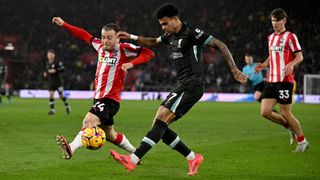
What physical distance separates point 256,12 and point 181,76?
38.9 meters

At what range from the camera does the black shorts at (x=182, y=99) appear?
23.6 feet

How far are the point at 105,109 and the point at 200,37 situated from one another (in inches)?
73.4

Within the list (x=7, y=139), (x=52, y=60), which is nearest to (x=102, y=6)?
(x=52, y=60)

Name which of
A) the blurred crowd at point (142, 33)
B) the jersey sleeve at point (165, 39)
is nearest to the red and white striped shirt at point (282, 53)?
the jersey sleeve at point (165, 39)

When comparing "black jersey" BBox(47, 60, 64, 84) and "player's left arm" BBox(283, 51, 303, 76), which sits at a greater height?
"player's left arm" BBox(283, 51, 303, 76)

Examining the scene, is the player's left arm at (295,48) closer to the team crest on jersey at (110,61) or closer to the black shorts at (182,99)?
the black shorts at (182,99)

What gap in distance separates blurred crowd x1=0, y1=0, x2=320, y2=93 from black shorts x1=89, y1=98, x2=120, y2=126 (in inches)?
1295

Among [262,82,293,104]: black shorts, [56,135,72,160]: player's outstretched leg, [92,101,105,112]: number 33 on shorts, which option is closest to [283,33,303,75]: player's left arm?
[262,82,293,104]: black shorts

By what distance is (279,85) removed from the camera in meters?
10.3

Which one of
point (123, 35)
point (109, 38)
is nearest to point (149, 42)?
point (123, 35)

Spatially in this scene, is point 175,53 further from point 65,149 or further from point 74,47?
point 74,47

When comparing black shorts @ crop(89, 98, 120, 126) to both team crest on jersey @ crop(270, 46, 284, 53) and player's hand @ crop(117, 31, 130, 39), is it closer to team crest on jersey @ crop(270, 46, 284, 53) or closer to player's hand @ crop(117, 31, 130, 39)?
player's hand @ crop(117, 31, 130, 39)

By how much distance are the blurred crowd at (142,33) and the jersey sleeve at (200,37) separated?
33.5 m

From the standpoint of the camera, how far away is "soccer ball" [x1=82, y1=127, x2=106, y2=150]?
25.0 feet
